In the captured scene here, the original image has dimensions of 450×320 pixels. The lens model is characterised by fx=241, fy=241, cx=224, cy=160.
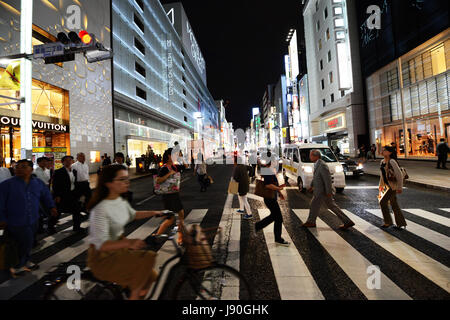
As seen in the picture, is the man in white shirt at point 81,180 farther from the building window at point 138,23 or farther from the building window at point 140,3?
the building window at point 140,3

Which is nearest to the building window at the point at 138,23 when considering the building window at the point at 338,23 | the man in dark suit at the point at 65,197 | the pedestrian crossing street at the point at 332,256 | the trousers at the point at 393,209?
the building window at the point at 338,23

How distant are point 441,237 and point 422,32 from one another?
Answer: 21.1m

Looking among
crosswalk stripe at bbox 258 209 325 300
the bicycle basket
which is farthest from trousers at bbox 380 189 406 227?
the bicycle basket

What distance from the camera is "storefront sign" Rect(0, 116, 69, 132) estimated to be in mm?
13336

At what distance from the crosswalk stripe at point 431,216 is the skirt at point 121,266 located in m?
6.66

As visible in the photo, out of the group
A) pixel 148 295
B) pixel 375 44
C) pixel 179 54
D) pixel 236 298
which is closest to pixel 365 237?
pixel 236 298

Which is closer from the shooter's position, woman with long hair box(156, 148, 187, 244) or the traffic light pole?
woman with long hair box(156, 148, 187, 244)

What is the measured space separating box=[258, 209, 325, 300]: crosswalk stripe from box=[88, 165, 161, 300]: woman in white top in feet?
5.62

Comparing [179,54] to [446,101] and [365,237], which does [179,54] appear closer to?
[446,101]

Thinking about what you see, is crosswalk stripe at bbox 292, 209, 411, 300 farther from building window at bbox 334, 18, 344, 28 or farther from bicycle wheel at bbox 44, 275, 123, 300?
building window at bbox 334, 18, 344, 28

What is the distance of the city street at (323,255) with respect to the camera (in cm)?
306

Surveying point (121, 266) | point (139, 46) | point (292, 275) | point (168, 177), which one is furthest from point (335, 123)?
point (121, 266)

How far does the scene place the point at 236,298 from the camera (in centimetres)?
284

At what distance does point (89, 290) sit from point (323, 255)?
350cm
